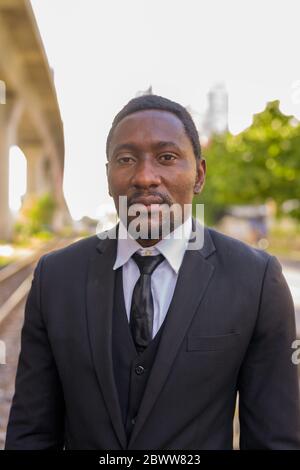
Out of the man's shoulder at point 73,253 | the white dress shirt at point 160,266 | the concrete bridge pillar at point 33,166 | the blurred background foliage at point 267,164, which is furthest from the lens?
the concrete bridge pillar at point 33,166

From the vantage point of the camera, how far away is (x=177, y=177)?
1.55 meters

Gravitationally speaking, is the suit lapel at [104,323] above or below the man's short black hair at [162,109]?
below

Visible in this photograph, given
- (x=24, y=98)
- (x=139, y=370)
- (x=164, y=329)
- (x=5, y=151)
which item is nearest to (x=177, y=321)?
(x=164, y=329)

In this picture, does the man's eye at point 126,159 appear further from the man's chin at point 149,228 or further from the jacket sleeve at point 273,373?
the jacket sleeve at point 273,373

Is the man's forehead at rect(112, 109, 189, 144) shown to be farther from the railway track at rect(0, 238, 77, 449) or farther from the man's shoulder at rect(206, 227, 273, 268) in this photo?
the railway track at rect(0, 238, 77, 449)

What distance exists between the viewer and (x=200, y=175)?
1685 millimetres

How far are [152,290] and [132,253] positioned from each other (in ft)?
0.42

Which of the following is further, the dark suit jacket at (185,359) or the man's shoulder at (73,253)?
the man's shoulder at (73,253)

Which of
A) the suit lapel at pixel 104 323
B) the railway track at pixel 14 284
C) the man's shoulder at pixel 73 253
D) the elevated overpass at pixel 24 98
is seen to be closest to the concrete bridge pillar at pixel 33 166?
A: the elevated overpass at pixel 24 98

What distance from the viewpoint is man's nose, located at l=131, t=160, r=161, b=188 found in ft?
4.97

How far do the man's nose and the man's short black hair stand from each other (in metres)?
0.16

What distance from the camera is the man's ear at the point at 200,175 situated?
166cm

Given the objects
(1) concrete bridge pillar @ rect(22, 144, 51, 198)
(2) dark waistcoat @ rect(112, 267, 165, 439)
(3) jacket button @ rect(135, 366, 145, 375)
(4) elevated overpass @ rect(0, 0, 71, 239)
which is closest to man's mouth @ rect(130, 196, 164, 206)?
(2) dark waistcoat @ rect(112, 267, 165, 439)

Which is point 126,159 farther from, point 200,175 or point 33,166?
point 33,166
